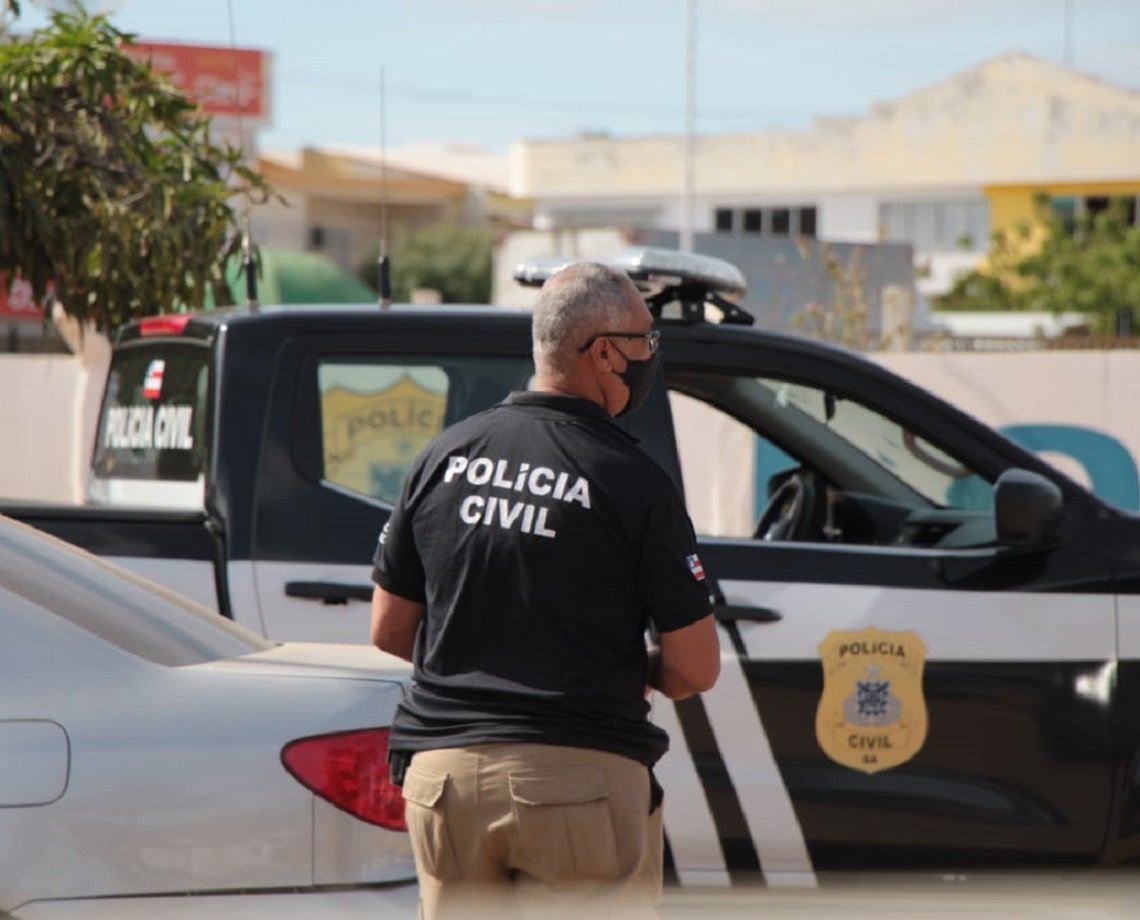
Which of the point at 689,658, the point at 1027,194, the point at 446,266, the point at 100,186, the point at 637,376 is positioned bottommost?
the point at 689,658

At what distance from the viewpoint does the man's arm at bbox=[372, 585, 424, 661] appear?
319 cm

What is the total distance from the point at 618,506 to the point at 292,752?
0.69 meters

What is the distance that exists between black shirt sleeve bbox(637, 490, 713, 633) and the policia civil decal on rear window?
5.52ft

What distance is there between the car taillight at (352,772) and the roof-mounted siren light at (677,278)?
6.52ft

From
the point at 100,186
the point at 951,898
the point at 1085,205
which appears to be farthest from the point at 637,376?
the point at 1085,205

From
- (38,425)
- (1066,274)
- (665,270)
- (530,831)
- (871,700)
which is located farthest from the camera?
(1066,274)

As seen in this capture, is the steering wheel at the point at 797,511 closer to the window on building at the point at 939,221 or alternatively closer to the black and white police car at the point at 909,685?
the black and white police car at the point at 909,685

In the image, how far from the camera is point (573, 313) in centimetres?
300

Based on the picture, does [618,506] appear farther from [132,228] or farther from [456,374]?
[132,228]

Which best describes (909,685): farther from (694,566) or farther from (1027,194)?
(1027,194)

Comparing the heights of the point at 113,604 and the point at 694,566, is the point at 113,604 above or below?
below

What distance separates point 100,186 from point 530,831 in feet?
17.7

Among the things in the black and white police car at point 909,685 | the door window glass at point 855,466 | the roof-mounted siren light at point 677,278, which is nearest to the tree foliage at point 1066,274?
the door window glass at point 855,466

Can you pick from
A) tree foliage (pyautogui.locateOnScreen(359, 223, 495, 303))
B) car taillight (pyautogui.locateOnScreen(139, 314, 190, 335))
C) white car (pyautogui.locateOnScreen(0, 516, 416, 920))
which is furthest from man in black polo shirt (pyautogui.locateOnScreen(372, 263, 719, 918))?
tree foliage (pyautogui.locateOnScreen(359, 223, 495, 303))
